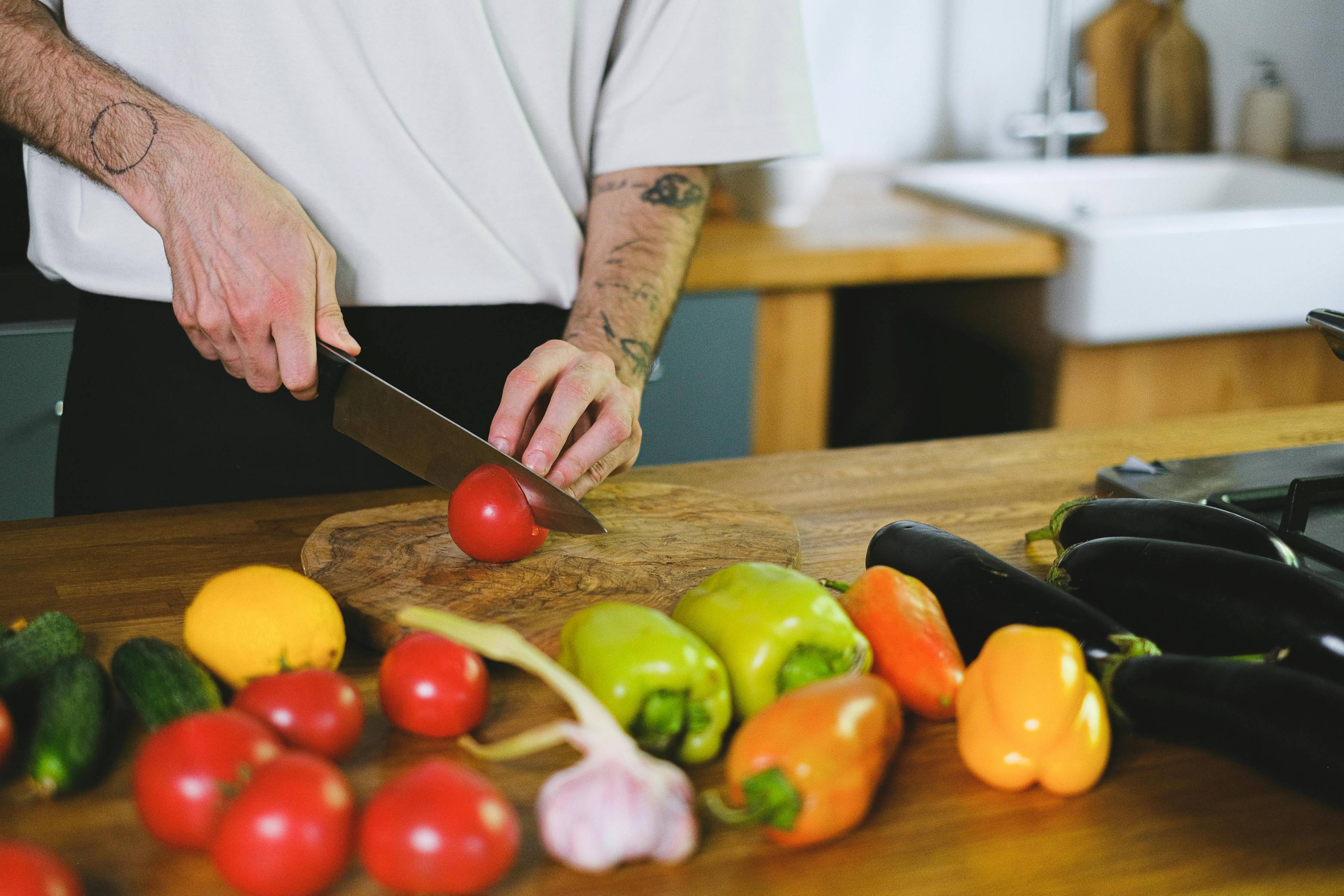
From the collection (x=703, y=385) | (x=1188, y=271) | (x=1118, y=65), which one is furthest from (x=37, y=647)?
(x=1118, y=65)

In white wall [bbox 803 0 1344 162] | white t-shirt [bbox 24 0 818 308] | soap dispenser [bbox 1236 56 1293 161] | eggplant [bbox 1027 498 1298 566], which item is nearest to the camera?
eggplant [bbox 1027 498 1298 566]

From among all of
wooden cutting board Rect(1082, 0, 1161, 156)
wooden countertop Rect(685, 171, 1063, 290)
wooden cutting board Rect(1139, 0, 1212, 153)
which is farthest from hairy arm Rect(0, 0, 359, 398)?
wooden cutting board Rect(1139, 0, 1212, 153)

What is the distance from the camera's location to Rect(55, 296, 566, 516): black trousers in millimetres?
1239

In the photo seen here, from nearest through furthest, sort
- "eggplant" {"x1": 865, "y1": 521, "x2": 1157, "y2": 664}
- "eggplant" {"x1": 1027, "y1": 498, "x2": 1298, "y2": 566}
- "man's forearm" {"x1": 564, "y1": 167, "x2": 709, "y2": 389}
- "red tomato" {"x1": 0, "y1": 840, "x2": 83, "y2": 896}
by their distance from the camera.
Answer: "red tomato" {"x1": 0, "y1": 840, "x2": 83, "y2": 896}
"eggplant" {"x1": 865, "y1": 521, "x2": 1157, "y2": 664}
"eggplant" {"x1": 1027, "y1": 498, "x2": 1298, "y2": 566}
"man's forearm" {"x1": 564, "y1": 167, "x2": 709, "y2": 389}

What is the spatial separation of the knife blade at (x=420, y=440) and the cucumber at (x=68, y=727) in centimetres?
36

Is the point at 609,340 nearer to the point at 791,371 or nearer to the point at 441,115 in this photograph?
the point at 441,115

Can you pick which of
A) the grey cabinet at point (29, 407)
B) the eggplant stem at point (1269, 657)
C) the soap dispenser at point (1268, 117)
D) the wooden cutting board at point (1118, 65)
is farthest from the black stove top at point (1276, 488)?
the soap dispenser at point (1268, 117)

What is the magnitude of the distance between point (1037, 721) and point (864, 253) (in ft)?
4.69

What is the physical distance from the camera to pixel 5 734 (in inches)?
25.1

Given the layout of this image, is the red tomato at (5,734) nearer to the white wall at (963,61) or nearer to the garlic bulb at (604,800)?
the garlic bulb at (604,800)

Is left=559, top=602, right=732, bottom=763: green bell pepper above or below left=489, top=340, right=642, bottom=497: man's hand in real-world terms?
below

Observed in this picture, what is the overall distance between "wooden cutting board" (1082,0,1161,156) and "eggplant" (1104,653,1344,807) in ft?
7.68

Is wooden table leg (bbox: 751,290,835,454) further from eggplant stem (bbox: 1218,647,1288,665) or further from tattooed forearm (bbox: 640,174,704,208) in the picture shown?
eggplant stem (bbox: 1218,647,1288,665)

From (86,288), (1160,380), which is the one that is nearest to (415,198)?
(86,288)
